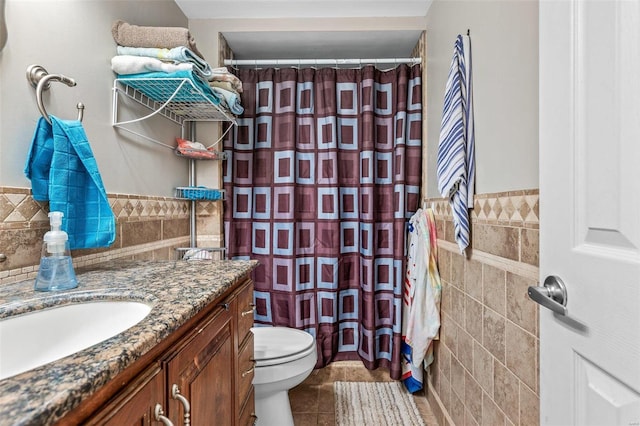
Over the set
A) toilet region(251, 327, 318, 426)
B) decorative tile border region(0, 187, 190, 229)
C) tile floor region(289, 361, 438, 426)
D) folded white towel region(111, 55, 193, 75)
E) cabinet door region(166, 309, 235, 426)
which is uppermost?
folded white towel region(111, 55, 193, 75)

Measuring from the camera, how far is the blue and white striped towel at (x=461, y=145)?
49.4 inches

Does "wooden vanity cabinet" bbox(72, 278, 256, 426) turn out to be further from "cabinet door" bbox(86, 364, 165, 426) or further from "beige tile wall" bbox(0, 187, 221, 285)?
"beige tile wall" bbox(0, 187, 221, 285)

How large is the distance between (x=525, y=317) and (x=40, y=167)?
1.48 m

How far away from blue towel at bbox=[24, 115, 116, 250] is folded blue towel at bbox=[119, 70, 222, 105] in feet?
1.36

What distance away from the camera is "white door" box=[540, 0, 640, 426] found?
463 mm

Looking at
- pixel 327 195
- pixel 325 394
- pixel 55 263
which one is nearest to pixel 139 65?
pixel 55 263

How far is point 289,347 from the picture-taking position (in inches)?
58.6

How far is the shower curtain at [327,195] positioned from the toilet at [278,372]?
0.43 meters

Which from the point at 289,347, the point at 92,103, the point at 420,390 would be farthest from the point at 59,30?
the point at 420,390

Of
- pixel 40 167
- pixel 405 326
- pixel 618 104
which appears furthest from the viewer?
pixel 405 326

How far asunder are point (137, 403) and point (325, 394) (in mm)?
1605

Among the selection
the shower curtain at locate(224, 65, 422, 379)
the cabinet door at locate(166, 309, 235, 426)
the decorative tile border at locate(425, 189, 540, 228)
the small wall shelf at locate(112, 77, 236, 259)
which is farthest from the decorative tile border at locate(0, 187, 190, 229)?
the decorative tile border at locate(425, 189, 540, 228)

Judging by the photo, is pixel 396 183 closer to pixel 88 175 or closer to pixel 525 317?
pixel 525 317

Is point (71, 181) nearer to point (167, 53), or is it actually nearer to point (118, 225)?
point (118, 225)
